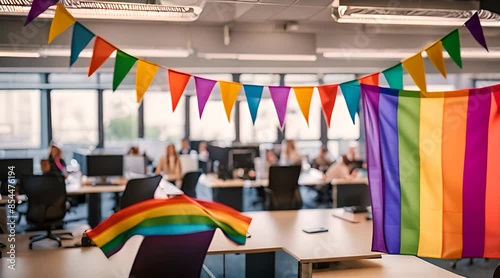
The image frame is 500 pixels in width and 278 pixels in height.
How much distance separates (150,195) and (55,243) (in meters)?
1.15

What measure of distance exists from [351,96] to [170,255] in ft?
6.95

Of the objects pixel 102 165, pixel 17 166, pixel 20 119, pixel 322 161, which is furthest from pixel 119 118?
pixel 17 166

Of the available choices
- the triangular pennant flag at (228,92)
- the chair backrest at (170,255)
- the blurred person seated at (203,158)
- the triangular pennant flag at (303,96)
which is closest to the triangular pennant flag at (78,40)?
the triangular pennant flag at (228,92)

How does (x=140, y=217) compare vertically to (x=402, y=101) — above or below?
below

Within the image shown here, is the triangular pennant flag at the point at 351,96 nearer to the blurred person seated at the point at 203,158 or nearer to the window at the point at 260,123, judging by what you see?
the blurred person seated at the point at 203,158

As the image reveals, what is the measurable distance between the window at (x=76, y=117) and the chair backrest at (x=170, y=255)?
Result: 401 inches

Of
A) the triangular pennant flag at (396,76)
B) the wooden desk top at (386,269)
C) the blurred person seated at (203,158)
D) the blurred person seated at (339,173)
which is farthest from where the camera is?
the blurred person seated at (203,158)

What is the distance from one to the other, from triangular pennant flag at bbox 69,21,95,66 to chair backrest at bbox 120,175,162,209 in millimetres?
2003

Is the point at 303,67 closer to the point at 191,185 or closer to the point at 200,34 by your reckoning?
the point at 200,34

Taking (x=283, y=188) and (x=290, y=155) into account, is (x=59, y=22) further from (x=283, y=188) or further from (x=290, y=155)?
(x=290, y=155)

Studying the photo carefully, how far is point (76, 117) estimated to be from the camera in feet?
42.4

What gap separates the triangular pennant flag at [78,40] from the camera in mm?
3781

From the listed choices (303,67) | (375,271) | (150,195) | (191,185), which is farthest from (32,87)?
(375,271)

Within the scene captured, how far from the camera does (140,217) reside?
2998 mm
